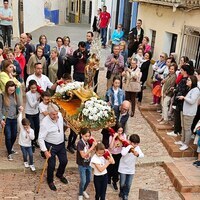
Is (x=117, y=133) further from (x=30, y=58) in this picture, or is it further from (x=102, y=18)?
(x=102, y=18)

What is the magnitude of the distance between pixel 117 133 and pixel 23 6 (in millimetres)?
15192

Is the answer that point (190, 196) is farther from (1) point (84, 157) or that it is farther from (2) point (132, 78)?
(2) point (132, 78)

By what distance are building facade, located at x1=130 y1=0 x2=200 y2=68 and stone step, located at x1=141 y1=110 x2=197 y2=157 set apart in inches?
86.2

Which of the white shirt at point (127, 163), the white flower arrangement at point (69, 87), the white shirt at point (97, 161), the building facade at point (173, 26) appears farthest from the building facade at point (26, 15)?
the white shirt at point (97, 161)

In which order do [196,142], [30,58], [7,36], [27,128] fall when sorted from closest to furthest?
[27,128] → [196,142] → [30,58] → [7,36]

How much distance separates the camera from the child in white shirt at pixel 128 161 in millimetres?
6211

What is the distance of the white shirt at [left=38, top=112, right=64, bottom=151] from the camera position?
20.9 ft

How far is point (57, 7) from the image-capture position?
36.1 meters

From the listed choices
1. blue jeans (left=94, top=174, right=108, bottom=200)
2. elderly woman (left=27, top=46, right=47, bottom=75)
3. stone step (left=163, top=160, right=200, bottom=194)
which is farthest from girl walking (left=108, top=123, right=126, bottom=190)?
elderly woman (left=27, top=46, right=47, bottom=75)

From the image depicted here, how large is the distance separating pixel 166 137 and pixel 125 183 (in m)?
2.77

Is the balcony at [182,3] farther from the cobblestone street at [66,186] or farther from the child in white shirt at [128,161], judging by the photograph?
the child in white shirt at [128,161]

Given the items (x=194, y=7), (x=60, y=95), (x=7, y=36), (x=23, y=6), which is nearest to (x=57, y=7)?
(x=23, y=6)

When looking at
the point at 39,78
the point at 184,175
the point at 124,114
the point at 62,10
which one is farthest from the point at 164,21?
the point at 62,10

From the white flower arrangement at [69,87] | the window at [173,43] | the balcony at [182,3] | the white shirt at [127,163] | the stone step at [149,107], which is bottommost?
the stone step at [149,107]
